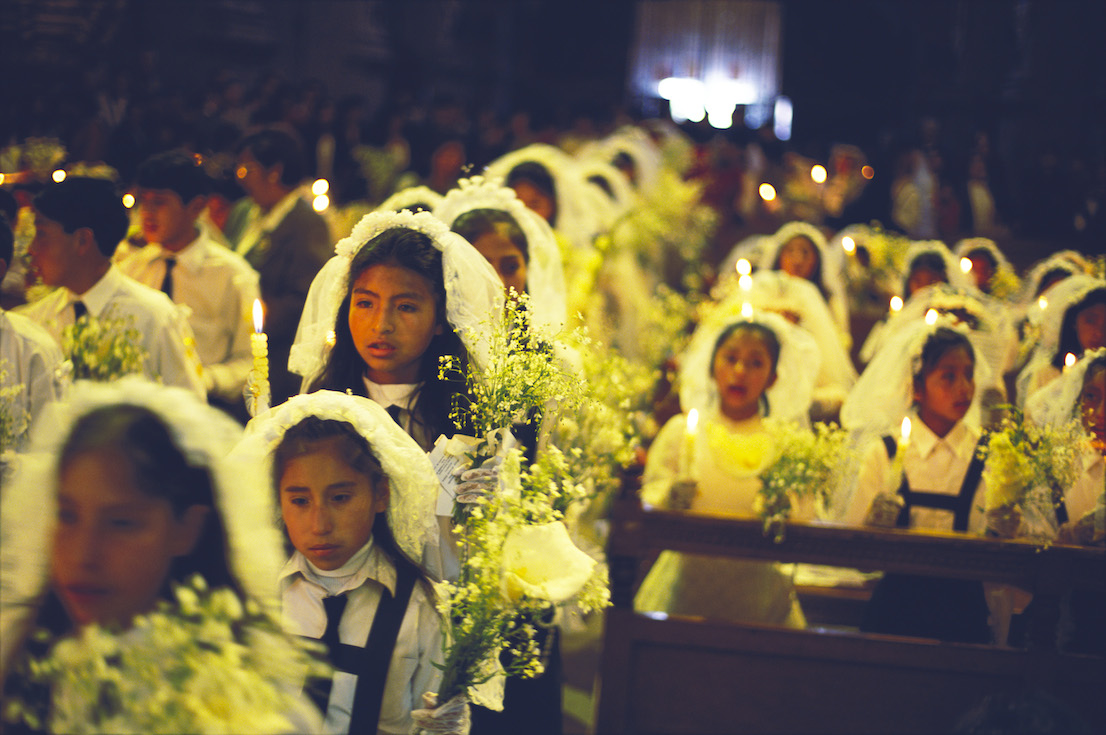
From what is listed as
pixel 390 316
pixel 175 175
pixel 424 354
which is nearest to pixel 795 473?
pixel 424 354

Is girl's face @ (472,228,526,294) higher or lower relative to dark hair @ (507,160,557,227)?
lower

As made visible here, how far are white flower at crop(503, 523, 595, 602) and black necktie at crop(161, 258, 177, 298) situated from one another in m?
3.22

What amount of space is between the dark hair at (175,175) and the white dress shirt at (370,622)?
3.20 metres

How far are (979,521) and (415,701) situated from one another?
9.98 feet

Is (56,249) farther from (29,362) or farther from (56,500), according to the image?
(56,500)

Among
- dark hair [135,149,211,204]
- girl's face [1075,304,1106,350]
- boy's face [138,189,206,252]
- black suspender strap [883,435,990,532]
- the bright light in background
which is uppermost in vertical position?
the bright light in background

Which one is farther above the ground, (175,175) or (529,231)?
(175,175)

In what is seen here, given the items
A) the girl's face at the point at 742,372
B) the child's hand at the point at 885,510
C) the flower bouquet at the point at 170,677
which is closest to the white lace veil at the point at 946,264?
the girl's face at the point at 742,372

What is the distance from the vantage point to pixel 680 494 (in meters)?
4.71

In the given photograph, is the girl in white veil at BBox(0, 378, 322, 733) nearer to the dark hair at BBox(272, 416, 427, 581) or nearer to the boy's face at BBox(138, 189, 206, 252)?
the dark hair at BBox(272, 416, 427, 581)

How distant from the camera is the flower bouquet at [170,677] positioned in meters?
1.72

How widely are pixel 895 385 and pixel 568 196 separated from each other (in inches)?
147

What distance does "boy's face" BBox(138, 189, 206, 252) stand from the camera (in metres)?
5.48

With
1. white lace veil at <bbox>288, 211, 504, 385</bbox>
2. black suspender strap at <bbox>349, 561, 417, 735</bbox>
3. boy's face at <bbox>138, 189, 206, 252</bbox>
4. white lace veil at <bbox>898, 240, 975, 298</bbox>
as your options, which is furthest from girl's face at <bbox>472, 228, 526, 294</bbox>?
white lace veil at <bbox>898, 240, 975, 298</bbox>
